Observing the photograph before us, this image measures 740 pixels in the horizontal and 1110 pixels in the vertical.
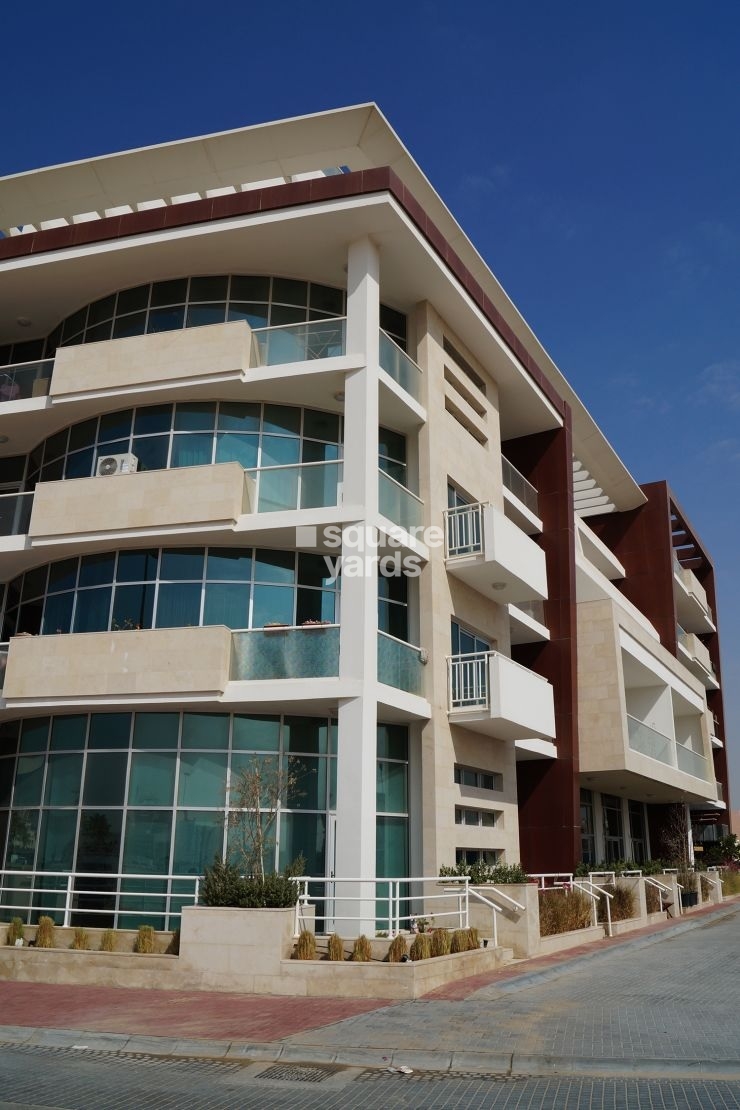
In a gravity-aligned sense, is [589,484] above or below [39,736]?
above

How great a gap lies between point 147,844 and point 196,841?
963 mm

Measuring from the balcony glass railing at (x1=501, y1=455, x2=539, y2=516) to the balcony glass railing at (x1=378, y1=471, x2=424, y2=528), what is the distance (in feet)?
21.7

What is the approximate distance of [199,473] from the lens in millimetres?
20281

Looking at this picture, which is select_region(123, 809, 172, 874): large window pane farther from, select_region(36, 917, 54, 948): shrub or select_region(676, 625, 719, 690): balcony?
select_region(676, 625, 719, 690): balcony

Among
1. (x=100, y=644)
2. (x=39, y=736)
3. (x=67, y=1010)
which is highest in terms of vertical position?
(x=100, y=644)

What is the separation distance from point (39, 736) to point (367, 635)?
754cm

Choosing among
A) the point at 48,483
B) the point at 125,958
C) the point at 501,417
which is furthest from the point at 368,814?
the point at 501,417

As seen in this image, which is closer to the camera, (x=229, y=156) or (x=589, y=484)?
(x=229, y=156)

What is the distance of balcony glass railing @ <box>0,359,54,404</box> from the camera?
75.2 feet

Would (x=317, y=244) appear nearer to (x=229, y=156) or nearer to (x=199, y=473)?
(x=229, y=156)

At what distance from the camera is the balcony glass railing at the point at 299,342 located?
21.5 meters

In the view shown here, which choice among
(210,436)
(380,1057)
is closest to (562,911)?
(380,1057)

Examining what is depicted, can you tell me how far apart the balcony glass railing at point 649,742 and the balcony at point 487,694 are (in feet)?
29.2

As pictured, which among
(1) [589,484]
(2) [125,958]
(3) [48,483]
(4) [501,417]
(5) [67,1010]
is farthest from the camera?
(1) [589,484]
